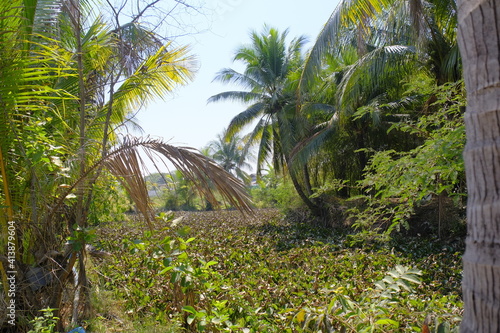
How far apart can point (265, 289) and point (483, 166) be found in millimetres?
3595

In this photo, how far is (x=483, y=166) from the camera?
102 centimetres

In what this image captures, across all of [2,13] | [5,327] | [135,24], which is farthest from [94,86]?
[5,327]

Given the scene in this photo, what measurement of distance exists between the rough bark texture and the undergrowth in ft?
4.39

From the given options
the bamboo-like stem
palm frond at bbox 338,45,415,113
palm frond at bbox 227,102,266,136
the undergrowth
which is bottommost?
the undergrowth

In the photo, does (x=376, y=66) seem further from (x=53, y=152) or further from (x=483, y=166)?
(x=483, y=166)

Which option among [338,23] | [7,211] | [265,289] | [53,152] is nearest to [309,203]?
[338,23]

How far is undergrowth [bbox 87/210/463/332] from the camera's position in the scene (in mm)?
2682

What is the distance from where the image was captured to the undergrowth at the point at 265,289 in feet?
8.80

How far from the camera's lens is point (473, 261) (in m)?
1.02

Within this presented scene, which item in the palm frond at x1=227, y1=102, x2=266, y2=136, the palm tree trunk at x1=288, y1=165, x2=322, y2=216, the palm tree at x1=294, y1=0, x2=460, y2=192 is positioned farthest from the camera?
the palm frond at x1=227, y1=102, x2=266, y2=136

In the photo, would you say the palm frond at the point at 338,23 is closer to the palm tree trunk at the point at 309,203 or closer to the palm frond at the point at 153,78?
the palm frond at the point at 153,78

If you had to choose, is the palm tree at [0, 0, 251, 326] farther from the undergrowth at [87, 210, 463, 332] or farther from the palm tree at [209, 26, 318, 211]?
the palm tree at [209, 26, 318, 211]

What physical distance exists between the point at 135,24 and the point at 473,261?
388cm

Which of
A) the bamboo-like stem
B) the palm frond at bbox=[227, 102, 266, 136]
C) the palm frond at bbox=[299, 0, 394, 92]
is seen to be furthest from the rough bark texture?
the palm frond at bbox=[227, 102, 266, 136]
